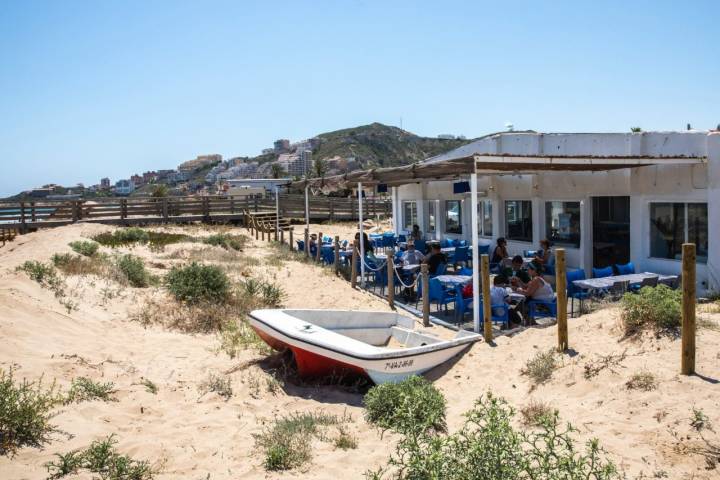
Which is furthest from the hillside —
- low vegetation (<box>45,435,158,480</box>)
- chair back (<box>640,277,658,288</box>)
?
low vegetation (<box>45,435,158,480</box>)

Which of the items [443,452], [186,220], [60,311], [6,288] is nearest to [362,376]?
[443,452]

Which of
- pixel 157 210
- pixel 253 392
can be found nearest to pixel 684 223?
pixel 253 392

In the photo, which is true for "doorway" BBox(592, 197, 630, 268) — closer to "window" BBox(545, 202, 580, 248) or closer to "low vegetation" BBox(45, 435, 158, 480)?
"window" BBox(545, 202, 580, 248)

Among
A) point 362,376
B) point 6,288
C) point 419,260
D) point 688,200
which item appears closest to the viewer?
point 362,376

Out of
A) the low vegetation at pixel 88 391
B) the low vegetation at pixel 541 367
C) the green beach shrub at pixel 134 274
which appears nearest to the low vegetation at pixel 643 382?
the low vegetation at pixel 541 367

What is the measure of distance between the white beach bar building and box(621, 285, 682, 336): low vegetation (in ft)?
8.64

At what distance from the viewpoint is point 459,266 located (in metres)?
14.4

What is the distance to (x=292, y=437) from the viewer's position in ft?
16.8

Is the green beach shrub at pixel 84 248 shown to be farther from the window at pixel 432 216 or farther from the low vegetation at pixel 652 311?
the low vegetation at pixel 652 311

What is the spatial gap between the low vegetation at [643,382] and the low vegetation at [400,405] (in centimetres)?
187

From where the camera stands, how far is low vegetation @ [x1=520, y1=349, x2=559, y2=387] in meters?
6.28

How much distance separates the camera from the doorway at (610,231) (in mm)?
12070

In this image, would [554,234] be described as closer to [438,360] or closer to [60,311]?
[438,360]

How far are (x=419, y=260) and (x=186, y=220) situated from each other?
66.6 feet
